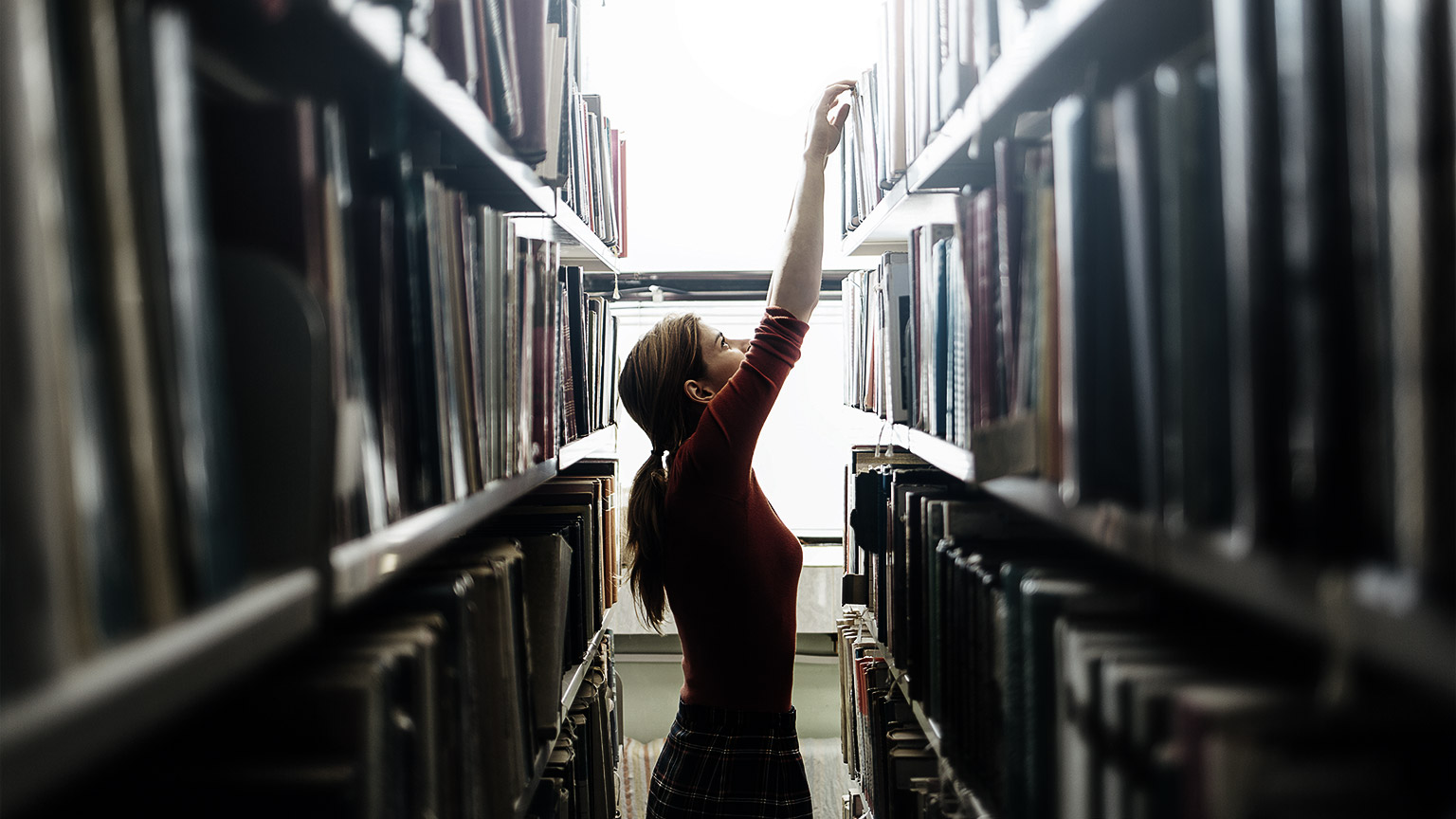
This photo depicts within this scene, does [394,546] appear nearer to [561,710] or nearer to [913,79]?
[561,710]

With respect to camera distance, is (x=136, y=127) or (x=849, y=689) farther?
(x=849, y=689)

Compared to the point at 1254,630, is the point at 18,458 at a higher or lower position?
higher

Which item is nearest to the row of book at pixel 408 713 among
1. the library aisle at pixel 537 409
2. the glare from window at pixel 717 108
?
the library aisle at pixel 537 409

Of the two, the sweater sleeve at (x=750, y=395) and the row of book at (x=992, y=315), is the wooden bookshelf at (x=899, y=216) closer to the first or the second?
the row of book at (x=992, y=315)

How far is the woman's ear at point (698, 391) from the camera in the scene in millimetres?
1838

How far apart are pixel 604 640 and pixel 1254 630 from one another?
198cm

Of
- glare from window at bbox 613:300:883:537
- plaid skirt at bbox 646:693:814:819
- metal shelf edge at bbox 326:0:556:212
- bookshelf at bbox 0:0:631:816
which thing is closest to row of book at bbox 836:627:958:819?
plaid skirt at bbox 646:693:814:819

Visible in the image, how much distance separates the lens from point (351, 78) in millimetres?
854

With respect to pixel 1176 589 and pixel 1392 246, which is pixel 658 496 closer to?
pixel 1176 589

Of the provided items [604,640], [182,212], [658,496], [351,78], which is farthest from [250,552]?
[604,640]

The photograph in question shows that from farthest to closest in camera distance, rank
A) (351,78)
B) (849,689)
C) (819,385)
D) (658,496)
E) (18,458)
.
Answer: (819,385) < (849,689) < (658,496) < (351,78) < (18,458)

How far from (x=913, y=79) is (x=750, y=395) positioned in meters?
0.60

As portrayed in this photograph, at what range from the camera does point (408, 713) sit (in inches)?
29.6

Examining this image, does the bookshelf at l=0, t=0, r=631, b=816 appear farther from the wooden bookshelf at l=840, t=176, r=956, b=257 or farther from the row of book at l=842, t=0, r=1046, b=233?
the wooden bookshelf at l=840, t=176, r=956, b=257
